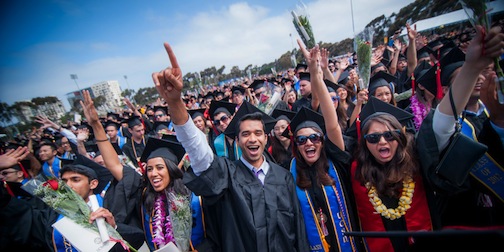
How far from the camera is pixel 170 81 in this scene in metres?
1.53

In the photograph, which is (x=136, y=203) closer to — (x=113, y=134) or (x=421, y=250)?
(x=421, y=250)

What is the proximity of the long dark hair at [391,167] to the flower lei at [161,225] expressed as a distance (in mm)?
2164

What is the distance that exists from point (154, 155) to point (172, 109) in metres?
1.19

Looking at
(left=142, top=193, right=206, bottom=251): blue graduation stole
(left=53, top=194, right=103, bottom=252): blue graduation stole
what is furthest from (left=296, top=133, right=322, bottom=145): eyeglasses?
(left=53, top=194, right=103, bottom=252): blue graduation stole

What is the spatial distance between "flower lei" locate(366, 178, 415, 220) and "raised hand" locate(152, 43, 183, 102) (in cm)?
208

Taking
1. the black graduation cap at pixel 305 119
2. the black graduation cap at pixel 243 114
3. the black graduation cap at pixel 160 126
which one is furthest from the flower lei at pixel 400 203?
the black graduation cap at pixel 160 126

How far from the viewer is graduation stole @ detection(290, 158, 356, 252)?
7.09 ft

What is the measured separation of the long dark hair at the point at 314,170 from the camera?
223 cm

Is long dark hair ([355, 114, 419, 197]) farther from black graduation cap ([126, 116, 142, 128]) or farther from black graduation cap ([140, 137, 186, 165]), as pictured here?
black graduation cap ([126, 116, 142, 128])

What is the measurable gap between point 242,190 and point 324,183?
0.90 meters

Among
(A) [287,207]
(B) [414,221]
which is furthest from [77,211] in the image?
(B) [414,221]

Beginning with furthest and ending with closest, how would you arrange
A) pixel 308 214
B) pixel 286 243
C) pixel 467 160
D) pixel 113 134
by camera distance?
pixel 113 134
pixel 308 214
pixel 286 243
pixel 467 160

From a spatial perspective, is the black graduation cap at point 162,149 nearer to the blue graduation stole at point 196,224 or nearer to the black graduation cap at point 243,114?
the blue graduation stole at point 196,224

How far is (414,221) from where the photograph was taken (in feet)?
6.41
